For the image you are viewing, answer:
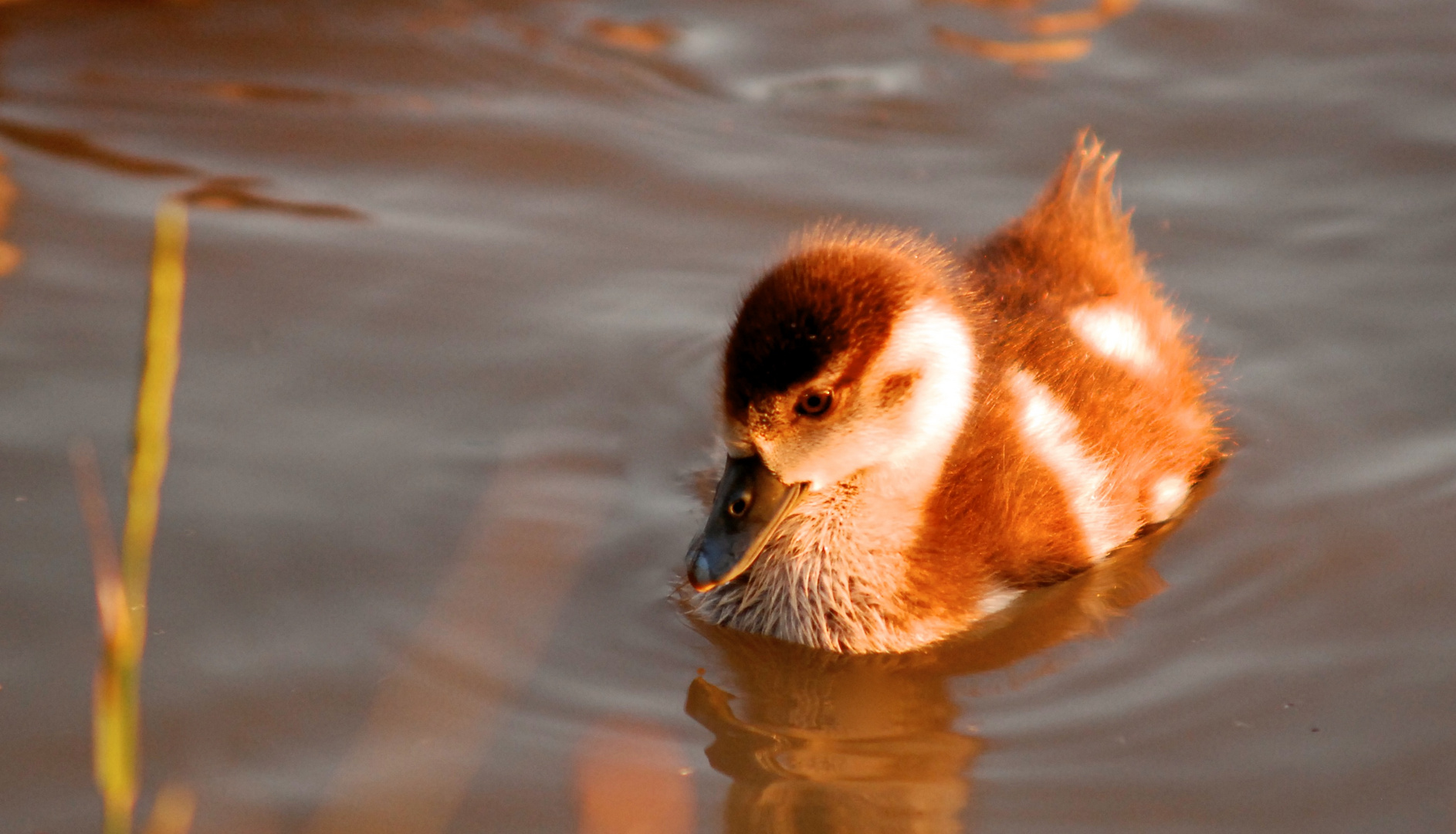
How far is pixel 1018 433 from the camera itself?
10.9 feet

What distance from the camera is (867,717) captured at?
2959 millimetres

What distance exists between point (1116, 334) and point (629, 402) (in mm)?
1174

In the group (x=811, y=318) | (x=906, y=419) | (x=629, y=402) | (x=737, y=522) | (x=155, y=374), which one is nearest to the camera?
(x=155, y=374)

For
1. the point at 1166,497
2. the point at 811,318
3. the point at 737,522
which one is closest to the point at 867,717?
the point at 737,522

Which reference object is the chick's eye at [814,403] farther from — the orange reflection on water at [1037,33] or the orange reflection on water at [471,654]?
the orange reflection on water at [1037,33]

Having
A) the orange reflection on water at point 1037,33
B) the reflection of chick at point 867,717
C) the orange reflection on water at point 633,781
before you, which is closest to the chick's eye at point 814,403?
the reflection of chick at point 867,717

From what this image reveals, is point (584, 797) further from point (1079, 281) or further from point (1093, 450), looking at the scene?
point (1079, 281)

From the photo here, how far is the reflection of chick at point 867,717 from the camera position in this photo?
2.66 meters

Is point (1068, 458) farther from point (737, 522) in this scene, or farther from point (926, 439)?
point (737, 522)

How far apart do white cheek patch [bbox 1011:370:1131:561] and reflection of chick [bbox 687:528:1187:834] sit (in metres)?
0.10

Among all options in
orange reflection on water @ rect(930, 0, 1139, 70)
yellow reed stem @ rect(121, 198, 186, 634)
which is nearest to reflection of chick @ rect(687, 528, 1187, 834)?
yellow reed stem @ rect(121, 198, 186, 634)

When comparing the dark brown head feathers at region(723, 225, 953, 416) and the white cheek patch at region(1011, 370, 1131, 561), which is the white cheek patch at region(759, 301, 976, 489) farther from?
the white cheek patch at region(1011, 370, 1131, 561)

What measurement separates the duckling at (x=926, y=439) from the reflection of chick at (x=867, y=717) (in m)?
0.05

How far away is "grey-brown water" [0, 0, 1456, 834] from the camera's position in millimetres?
2736
